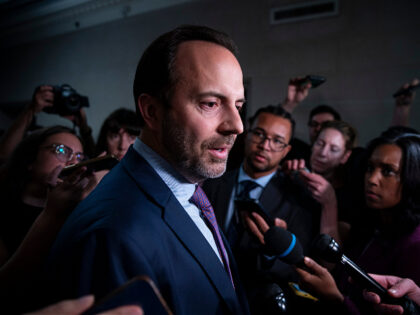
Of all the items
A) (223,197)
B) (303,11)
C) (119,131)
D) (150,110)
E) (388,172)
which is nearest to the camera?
(150,110)

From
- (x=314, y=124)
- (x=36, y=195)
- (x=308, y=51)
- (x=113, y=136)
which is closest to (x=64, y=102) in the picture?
(x=113, y=136)

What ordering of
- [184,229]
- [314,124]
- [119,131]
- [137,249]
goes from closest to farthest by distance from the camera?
[137,249]
[184,229]
[119,131]
[314,124]

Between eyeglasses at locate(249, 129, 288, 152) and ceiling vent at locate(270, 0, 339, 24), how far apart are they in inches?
73.8

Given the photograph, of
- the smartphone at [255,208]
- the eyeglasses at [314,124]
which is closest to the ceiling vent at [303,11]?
the eyeglasses at [314,124]

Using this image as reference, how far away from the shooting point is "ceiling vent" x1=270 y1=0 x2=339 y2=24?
2.84 meters

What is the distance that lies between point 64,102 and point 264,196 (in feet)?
5.99

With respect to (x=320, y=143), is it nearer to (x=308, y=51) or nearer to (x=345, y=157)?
(x=345, y=157)

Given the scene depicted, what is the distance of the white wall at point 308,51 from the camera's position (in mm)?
2678

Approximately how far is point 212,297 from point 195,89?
54 centimetres

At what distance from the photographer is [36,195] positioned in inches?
54.1

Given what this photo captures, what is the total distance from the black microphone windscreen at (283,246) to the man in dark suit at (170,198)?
0.53ft

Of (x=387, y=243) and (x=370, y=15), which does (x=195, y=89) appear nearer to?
(x=387, y=243)

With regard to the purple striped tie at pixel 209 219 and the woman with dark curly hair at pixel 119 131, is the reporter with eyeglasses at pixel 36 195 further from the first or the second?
the woman with dark curly hair at pixel 119 131

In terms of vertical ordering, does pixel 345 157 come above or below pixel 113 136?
below
